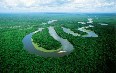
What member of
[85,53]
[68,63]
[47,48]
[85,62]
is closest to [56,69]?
[68,63]

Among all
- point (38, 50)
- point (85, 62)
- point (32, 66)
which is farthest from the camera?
point (38, 50)

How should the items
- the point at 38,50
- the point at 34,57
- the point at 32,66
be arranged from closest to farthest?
the point at 32,66 → the point at 34,57 → the point at 38,50

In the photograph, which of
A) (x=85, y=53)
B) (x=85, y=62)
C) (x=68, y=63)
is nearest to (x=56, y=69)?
(x=68, y=63)

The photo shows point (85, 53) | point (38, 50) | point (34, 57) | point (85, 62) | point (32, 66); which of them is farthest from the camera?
point (38, 50)

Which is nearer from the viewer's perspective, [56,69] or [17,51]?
[56,69]

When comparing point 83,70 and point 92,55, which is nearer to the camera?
point 83,70

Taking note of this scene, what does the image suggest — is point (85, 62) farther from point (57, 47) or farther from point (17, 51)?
point (17, 51)

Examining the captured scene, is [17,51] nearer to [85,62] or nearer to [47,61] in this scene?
[47,61]

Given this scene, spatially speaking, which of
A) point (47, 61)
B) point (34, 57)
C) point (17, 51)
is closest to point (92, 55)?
point (47, 61)
